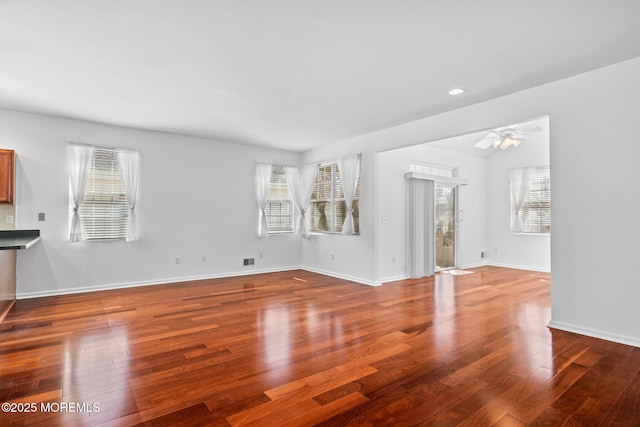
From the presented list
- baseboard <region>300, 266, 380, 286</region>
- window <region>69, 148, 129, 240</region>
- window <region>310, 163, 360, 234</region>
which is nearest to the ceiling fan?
window <region>310, 163, 360, 234</region>

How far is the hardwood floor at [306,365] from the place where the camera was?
208 cm

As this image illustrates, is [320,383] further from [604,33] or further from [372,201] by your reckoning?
[372,201]

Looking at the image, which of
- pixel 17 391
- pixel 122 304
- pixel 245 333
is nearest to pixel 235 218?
pixel 122 304

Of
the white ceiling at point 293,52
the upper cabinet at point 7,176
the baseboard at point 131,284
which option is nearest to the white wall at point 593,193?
the white ceiling at point 293,52

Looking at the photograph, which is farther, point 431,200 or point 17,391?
point 431,200

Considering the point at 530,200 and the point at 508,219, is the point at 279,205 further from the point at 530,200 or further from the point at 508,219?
the point at 530,200

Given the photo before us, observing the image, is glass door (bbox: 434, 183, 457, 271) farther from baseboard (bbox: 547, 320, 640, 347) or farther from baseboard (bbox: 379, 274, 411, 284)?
baseboard (bbox: 547, 320, 640, 347)

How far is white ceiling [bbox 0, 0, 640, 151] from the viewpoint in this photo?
2420 mm

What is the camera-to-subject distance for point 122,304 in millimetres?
4590

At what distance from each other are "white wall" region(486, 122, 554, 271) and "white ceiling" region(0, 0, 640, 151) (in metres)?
4.32

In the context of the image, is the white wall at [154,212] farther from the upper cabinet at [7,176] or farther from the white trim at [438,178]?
the white trim at [438,178]

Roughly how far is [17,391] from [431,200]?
6.55m

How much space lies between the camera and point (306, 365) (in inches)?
108

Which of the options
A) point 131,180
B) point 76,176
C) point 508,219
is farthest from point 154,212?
point 508,219
